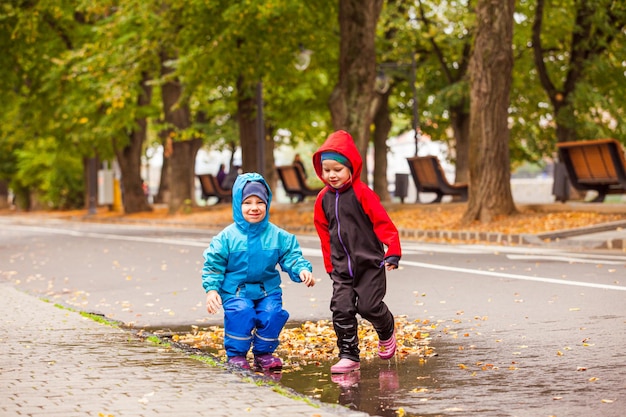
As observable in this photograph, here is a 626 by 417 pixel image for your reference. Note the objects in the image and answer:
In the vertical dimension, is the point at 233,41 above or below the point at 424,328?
above

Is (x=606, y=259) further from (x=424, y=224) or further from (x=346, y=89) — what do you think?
(x=346, y=89)

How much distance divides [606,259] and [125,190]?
3125 cm

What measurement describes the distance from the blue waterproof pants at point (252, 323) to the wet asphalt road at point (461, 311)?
278mm

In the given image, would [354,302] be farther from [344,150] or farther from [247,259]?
[344,150]

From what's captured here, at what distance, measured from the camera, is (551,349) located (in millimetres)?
8094

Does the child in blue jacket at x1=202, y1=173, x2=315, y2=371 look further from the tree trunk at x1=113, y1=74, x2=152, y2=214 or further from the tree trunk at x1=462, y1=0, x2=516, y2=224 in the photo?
the tree trunk at x1=113, y1=74, x2=152, y2=214

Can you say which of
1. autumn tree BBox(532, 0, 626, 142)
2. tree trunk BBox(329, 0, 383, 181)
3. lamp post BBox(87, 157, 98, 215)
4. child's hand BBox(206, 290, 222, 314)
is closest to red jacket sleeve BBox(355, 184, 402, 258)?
child's hand BBox(206, 290, 222, 314)

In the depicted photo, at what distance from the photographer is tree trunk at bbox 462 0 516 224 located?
22625 millimetres

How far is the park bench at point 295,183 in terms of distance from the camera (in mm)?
36562

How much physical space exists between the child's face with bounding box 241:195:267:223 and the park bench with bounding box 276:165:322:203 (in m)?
28.7

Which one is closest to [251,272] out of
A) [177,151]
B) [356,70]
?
[356,70]

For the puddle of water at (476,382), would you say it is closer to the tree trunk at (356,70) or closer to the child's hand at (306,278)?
the child's hand at (306,278)

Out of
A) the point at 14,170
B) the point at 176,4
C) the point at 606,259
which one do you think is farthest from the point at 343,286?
the point at 14,170

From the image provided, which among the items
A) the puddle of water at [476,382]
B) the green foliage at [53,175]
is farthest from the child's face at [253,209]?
the green foliage at [53,175]
